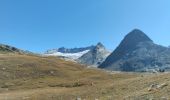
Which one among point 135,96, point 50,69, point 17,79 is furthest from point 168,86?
point 50,69

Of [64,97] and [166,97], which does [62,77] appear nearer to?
[64,97]

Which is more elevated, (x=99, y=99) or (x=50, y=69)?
(x=50, y=69)

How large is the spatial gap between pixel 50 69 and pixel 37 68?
11.6 ft

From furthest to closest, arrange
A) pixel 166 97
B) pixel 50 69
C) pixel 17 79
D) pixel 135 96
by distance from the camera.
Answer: pixel 50 69
pixel 17 79
pixel 135 96
pixel 166 97

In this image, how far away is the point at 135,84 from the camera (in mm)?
53156

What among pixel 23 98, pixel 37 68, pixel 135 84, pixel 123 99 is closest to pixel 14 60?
pixel 37 68

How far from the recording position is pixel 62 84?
8225cm

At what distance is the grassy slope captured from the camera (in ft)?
160

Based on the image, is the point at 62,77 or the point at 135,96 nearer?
the point at 135,96

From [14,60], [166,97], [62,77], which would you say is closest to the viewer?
[166,97]

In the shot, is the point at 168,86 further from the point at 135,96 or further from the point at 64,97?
the point at 64,97

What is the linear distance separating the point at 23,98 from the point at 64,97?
632 cm

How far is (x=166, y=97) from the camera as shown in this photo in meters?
37.9

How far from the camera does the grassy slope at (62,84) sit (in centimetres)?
4884
